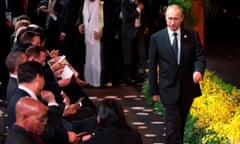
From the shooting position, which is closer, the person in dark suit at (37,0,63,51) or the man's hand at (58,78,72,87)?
the man's hand at (58,78,72,87)

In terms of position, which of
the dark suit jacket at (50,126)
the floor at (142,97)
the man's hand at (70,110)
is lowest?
the floor at (142,97)

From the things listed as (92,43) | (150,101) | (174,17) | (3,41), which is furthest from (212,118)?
(3,41)

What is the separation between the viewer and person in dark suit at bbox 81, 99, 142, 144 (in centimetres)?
468

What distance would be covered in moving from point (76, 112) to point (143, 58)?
435 cm

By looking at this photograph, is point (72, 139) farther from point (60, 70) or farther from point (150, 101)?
point (150, 101)

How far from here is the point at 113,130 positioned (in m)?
4.71

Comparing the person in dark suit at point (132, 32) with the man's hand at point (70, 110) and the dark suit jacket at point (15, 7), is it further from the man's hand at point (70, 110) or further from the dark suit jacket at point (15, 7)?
the man's hand at point (70, 110)

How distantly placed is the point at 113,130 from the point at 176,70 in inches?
76.4

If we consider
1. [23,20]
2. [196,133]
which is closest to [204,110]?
[196,133]

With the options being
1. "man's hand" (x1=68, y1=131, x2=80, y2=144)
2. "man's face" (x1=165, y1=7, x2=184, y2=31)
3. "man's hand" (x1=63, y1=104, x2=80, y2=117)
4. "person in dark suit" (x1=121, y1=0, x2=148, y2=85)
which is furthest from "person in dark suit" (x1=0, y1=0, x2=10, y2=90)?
"man's hand" (x1=68, y1=131, x2=80, y2=144)

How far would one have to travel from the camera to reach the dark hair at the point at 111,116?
477cm

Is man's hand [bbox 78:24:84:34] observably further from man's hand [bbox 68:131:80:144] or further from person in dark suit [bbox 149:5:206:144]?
man's hand [bbox 68:131:80:144]

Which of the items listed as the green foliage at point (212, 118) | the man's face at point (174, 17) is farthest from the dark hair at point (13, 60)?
the green foliage at point (212, 118)

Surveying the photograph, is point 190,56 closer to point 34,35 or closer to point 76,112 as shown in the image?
point 76,112
